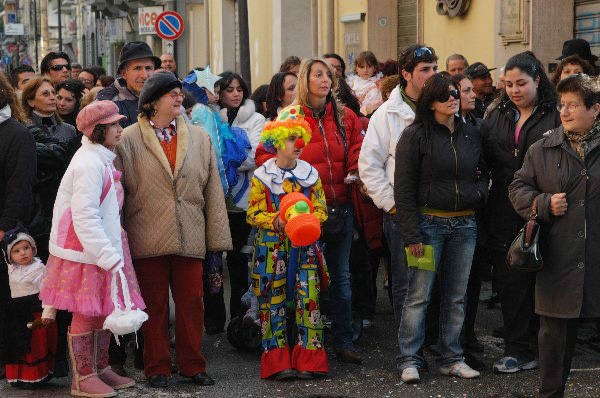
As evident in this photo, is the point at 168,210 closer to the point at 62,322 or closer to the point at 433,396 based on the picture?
the point at 62,322

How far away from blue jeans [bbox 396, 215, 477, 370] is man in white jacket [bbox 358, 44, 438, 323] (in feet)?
1.02

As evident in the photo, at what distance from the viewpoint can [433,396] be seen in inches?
279

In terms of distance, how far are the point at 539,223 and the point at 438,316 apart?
1996 mm

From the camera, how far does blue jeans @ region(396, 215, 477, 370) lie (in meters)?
7.38

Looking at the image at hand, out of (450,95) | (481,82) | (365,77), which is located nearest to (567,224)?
(450,95)

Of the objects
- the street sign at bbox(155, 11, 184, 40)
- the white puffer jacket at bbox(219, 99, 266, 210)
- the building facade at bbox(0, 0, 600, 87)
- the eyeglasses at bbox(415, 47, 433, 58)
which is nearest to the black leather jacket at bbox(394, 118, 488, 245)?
the eyeglasses at bbox(415, 47, 433, 58)

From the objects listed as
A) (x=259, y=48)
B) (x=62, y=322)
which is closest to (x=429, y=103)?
(x=62, y=322)

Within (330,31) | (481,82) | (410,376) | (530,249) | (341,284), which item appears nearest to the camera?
(530,249)

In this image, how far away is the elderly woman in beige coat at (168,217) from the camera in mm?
7316

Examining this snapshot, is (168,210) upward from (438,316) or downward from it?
upward

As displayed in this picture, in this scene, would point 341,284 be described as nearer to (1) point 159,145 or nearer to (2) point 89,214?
(1) point 159,145

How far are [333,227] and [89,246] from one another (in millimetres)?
1829

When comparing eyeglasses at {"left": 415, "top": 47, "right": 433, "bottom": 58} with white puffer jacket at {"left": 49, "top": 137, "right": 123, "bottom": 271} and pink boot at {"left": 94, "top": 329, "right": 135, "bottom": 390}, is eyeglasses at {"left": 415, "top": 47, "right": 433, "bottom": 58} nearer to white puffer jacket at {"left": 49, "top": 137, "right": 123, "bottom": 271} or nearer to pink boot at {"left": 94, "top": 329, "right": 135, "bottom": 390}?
white puffer jacket at {"left": 49, "top": 137, "right": 123, "bottom": 271}

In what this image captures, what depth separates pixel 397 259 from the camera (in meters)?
7.74
